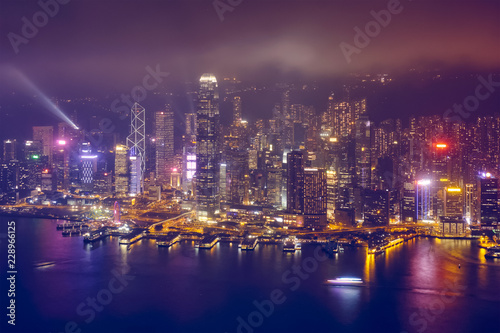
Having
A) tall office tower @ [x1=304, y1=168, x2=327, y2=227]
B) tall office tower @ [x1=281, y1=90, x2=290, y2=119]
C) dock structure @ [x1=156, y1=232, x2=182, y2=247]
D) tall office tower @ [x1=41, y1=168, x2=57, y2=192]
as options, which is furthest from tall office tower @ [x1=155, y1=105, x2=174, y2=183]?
dock structure @ [x1=156, y1=232, x2=182, y2=247]

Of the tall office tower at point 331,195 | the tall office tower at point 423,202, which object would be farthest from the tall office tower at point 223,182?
the tall office tower at point 423,202

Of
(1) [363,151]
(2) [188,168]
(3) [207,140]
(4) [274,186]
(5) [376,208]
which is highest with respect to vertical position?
(3) [207,140]

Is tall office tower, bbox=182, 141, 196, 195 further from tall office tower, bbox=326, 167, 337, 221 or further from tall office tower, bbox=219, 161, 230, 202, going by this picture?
tall office tower, bbox=326, 167, 337, 221

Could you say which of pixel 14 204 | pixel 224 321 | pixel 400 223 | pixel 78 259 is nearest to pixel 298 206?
pixel 400 223

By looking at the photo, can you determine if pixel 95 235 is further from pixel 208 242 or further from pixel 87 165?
pixel 87 165

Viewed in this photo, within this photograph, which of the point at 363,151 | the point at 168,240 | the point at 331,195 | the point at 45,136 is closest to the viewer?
the point at 168,240

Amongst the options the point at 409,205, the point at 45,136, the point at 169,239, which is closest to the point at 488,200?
the point at 409,205

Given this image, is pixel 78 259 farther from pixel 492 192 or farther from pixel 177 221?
pixel 492 192
